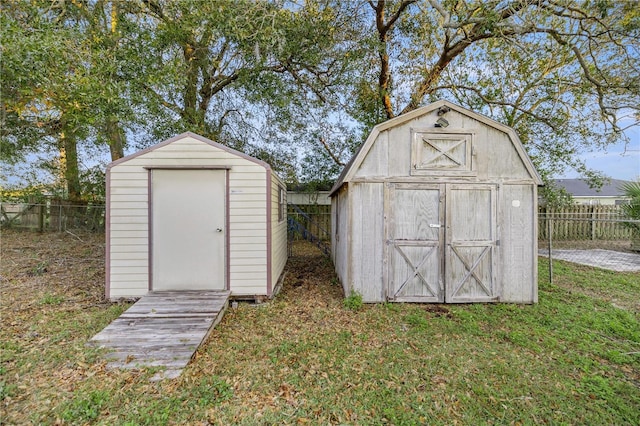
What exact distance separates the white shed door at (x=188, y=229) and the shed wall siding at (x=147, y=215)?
0.51 feet

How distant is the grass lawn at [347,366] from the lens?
2303 millimetres

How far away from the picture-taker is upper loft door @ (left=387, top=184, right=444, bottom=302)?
4777mm

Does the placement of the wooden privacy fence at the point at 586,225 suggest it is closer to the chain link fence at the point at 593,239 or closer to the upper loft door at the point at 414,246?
the chain link fence at the point at 593,239

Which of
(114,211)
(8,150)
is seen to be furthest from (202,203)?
(8,150)

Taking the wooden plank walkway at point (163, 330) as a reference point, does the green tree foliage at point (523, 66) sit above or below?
above

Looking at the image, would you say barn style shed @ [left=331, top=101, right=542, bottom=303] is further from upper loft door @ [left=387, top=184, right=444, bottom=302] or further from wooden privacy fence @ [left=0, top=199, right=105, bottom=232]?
wooden privacy fence @ [left=0, top=199, right=105, bottom=232]

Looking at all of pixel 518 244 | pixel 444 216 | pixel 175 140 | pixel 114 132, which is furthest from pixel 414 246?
pixel 114 132

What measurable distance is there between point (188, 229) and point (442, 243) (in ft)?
14.8

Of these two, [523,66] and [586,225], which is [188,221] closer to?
[523,66]

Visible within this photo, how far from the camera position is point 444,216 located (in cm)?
476

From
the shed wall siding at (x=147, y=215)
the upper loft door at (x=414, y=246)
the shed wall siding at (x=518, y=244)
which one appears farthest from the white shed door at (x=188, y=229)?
the shed wall siding at (x=518, y=244)

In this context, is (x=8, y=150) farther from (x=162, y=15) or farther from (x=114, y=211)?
(x=114, y=211)

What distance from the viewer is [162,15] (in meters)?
7.16

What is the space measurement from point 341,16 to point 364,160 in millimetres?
5752
